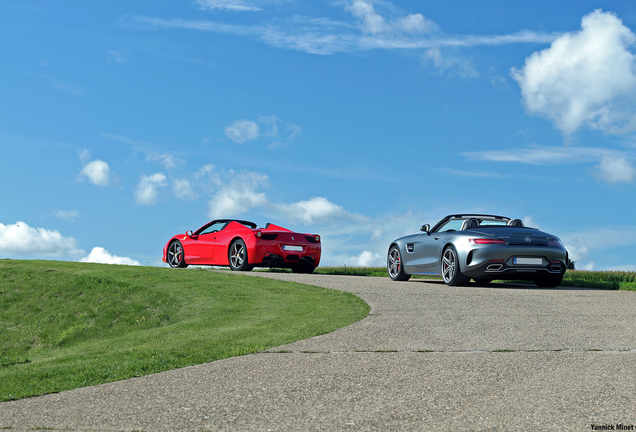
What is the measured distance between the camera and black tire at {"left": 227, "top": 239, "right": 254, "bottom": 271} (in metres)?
16.3

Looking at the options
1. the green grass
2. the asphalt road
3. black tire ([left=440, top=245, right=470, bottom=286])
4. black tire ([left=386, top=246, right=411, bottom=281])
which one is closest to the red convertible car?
the green grass

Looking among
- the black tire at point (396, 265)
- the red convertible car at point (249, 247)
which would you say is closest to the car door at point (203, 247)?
the red convertible car at point (249, 247)

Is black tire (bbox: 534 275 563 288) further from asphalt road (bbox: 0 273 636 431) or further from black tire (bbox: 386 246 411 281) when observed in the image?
asphalt road (bbox: 0 273 636 431)

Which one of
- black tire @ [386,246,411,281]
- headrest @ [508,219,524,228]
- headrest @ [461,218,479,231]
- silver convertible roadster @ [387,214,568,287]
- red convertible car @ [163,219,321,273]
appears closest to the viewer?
silver convertible roadster @ [387,214,568,287]

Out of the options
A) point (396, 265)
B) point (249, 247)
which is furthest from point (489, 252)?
point (249, 247)

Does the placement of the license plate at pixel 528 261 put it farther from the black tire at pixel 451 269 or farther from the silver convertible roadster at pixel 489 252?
the black tire at pixel 451 269

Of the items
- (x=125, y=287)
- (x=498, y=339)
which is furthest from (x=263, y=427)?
(x=125, y=287)

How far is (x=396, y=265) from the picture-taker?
14.5 meters

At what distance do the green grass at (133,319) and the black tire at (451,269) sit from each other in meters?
2.80

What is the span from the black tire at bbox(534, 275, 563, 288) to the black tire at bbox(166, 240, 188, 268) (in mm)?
10748

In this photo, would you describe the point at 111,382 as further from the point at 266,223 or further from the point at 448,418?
the point at 266,223

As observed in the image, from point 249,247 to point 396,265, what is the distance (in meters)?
4.11

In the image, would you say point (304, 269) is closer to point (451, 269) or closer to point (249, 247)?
point (249, 247)

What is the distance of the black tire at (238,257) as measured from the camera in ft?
53.6
